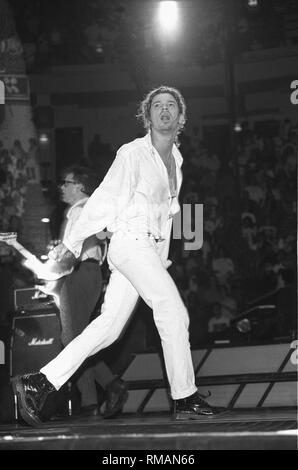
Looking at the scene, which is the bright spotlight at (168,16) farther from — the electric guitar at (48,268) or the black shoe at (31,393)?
the black shoe at (31,393)

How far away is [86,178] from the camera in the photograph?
16.2 feet

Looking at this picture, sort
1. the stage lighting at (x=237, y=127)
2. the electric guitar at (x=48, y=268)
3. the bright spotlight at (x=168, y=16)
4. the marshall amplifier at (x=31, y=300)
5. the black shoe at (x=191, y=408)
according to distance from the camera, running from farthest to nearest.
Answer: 1. the stage lighting at (x=237, y=127)
2. the bright spotlight at (x=168, y=16)
3. the marshall amplifier at (x=31, y=300)
4. the electric guitar at (x=48, y=268)
5. the black shoe at (x=191, y=408)

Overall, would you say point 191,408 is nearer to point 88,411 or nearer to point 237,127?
point 88,411

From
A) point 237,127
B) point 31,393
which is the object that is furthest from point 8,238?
point 237,127

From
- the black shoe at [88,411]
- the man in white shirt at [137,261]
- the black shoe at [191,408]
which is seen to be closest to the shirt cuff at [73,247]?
the man in white shirt at [137,261]

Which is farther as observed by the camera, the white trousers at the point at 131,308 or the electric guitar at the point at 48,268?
the electric guitar at the point at 48,268

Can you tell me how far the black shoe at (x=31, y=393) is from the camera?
13.3 feet

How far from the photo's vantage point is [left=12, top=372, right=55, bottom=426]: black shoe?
4.05m

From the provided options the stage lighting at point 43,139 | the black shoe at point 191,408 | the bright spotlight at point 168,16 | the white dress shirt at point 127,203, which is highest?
the bright spotlight at point 168,16

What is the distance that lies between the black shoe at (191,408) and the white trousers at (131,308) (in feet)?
0.10

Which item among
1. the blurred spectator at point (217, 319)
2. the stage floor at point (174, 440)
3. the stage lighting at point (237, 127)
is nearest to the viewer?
the stage floor at point (174, 440)

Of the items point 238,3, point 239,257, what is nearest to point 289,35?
point 238,3

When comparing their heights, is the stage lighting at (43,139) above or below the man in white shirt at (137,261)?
above

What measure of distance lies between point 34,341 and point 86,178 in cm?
100
